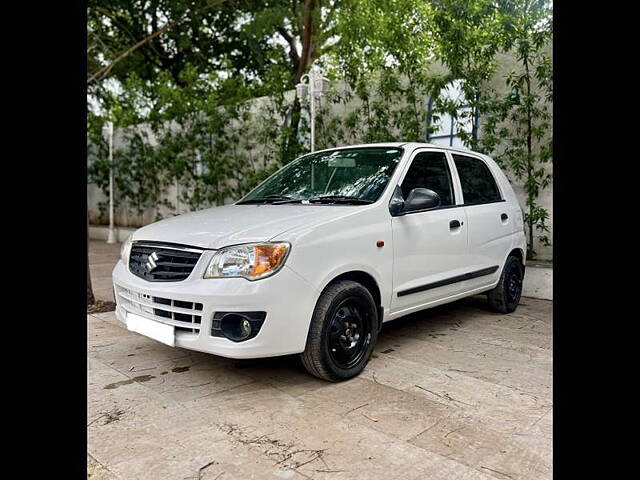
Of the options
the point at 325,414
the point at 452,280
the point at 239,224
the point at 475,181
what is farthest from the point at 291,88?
the point at 325,414

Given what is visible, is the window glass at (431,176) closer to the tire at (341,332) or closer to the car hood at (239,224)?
the car hood at (239,224)

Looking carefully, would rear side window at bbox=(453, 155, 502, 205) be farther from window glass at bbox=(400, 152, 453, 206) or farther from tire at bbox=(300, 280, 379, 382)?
tire at bbox=(300, 280, 379, 382)

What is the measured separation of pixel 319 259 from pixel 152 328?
→ 114cm

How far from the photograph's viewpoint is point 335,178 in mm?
4195

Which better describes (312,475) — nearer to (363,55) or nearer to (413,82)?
(413,82)

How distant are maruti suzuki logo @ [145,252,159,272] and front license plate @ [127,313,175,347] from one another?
33 cm

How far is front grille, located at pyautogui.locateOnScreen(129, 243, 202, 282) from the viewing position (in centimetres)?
322

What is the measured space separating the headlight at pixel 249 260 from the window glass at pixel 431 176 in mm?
1375

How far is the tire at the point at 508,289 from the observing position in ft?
17.3

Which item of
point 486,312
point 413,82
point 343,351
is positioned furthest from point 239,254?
point 413,82

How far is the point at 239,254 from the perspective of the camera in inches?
123

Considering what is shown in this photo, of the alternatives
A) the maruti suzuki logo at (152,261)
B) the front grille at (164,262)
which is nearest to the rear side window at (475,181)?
the front grille at (164,262)

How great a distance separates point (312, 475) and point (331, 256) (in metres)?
1.36

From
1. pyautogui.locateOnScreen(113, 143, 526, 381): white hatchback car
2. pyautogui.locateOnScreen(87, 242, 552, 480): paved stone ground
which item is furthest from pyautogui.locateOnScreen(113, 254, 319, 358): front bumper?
pyautogui.locateOnScreen(87, 242, 552, 480): paved stone ground
